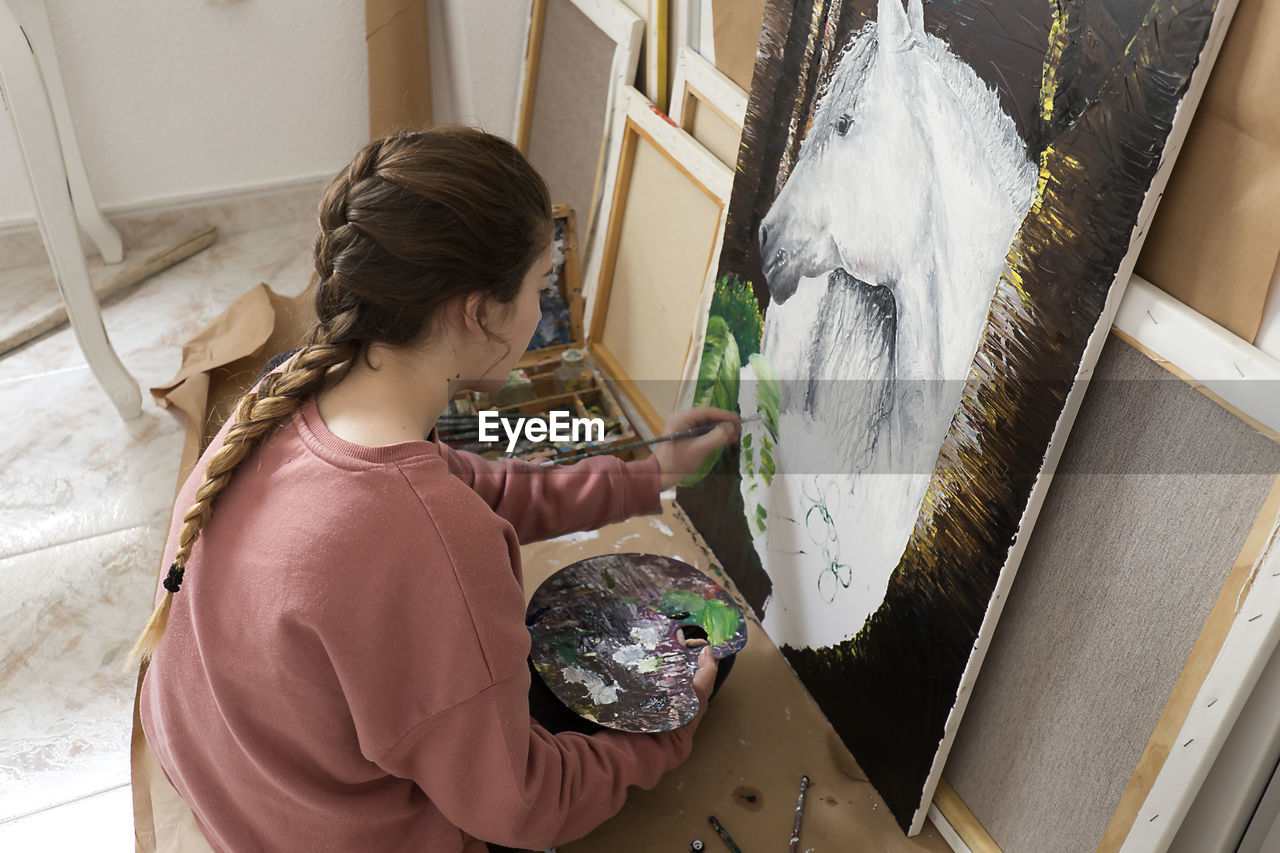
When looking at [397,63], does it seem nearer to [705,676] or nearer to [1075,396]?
[705,676]

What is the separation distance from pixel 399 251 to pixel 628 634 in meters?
0.69

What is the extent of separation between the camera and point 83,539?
6.73 ft

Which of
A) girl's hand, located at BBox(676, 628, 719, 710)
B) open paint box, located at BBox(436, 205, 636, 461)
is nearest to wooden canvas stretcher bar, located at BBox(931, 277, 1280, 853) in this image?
girl's hand, located at BBox(676, 628, 719, 710)

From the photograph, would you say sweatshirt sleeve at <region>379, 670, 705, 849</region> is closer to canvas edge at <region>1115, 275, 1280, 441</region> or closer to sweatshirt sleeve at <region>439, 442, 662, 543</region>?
sweatshirt sleeve at <region>439, 442, 662, 543</region>

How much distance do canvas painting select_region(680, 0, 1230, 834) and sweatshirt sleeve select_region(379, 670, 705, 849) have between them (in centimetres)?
41

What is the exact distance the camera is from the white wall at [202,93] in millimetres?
2549

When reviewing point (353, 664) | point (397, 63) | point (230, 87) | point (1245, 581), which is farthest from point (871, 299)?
point (230, 87)

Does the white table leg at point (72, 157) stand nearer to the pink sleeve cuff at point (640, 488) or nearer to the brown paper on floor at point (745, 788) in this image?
the brown paper on floor at point (745, 788)

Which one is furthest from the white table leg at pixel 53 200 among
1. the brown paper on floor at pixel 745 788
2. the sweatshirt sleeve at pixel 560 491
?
the sweatshirt sleeve at pixel 560 491

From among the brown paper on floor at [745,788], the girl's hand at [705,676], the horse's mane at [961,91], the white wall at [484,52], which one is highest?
the horse's mane at [961,91]

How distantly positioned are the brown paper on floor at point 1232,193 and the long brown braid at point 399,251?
61cm

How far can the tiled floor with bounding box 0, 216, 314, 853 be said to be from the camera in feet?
5.36

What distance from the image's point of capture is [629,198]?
195 cm

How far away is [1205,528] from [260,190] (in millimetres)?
2644
